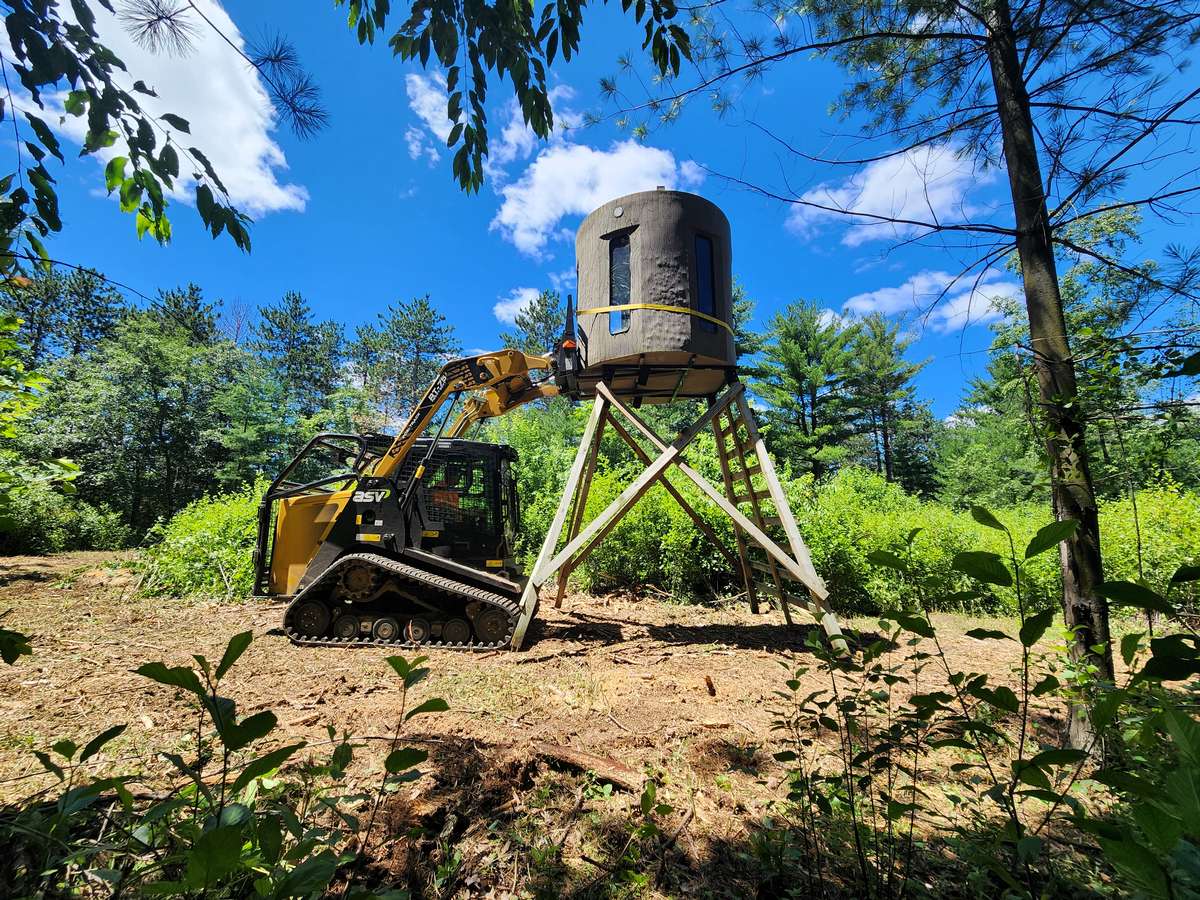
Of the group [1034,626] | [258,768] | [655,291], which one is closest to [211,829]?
[258,768]

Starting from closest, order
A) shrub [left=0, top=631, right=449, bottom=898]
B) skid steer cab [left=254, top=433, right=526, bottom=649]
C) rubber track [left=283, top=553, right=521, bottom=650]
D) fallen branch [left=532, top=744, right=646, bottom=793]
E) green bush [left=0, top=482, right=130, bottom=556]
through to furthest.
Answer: shrub [left=0, top=631, right=449, bottom=898], fallen branch [left=532, top=744, right=646, bottom=793], rubber track [left=283, top=553, right=521, bottom=650], skid steer cab [left=254, top=433, right=526, bottom=649], green bush [left=0, top=482, right=130, bottom=556]

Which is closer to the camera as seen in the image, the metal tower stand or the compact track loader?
the metal tower stand

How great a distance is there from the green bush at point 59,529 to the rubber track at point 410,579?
40.0 ft

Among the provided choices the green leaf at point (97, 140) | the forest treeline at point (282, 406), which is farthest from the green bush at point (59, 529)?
the green leaf at point (97, 140)

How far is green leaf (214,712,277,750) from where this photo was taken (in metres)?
0.78

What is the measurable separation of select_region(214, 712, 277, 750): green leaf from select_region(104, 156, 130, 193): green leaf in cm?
215

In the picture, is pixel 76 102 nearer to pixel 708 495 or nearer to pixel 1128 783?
pixel 1128 783

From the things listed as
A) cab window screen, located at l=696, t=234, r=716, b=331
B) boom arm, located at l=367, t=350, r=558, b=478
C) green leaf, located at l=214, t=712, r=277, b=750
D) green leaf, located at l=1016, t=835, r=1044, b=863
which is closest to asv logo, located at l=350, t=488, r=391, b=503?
boom arm, located at l=367, t=350, r=558, b=478

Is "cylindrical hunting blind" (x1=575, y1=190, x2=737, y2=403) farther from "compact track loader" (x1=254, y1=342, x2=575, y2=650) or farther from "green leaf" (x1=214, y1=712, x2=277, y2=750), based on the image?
"green leaf" (x1=214, y1=712, x2=277, y2=750)

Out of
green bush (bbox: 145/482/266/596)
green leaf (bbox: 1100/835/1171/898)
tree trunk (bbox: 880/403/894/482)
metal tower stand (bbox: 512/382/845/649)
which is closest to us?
green leaf (bbox: 1100/835/1171/898)

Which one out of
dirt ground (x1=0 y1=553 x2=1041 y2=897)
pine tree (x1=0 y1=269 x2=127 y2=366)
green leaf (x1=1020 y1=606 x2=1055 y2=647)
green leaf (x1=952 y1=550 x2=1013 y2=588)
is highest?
pine tree (x1=0 y1=269 x2=127 y2=366)

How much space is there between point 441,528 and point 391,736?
323 centimetres

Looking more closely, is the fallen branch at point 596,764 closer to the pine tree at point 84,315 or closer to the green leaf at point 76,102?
the green leaf at point 76,102

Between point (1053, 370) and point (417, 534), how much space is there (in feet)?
18.3
